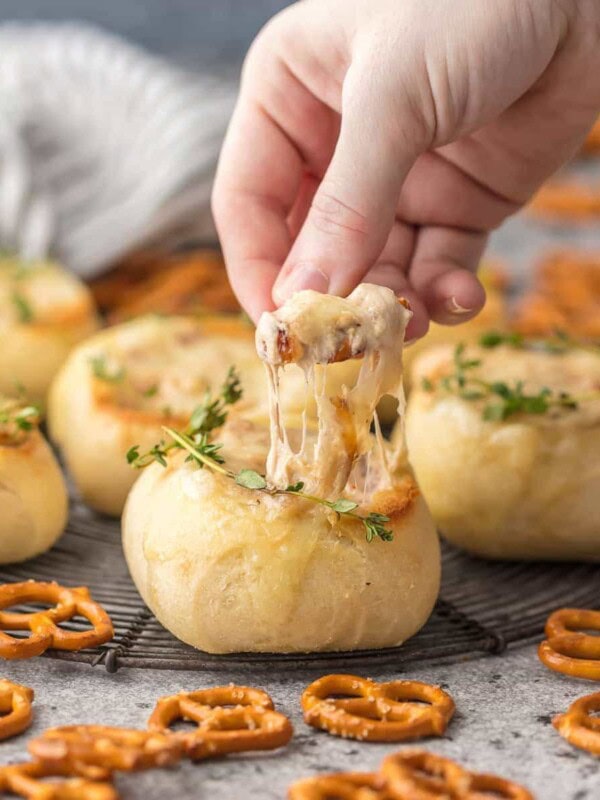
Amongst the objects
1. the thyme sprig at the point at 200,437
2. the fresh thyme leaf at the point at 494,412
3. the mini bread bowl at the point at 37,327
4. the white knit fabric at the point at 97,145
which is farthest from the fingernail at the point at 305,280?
the white knit fabric at the point at 97,145

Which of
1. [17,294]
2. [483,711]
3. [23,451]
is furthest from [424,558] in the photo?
[17,294]

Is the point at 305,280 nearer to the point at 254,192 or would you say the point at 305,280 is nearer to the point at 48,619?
the point at 254,192

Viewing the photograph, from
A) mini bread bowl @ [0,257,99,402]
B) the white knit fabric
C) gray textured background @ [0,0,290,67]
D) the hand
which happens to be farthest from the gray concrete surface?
gray textured background @ [0,0,290,67]

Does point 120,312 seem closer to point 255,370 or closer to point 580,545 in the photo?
point 255,370

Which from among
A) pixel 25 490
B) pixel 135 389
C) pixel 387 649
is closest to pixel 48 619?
pixel 25 490

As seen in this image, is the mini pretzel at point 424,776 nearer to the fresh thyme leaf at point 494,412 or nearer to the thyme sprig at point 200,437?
the thyme sprig at point 200,437

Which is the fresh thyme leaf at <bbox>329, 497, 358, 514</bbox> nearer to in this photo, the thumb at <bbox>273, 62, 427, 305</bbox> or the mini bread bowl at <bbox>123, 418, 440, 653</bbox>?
the mini bread bowl at <bbox>123, 418, 440, 653</bbox>
